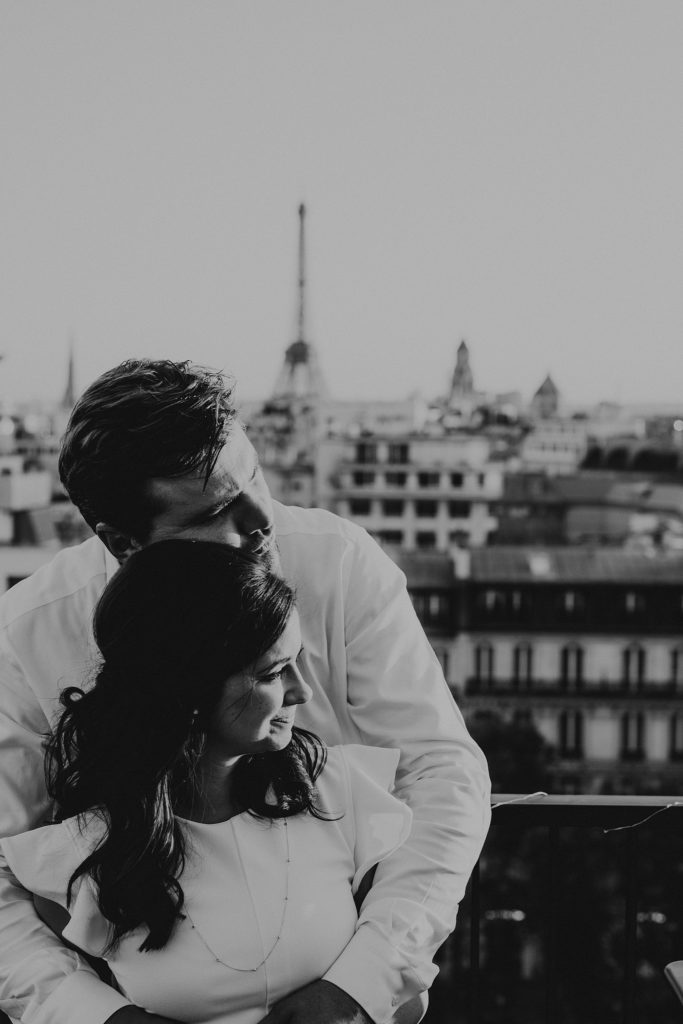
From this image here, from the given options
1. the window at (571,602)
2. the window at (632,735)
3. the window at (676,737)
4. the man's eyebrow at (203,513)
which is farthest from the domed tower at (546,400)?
the man's eyebrow at (203,513)

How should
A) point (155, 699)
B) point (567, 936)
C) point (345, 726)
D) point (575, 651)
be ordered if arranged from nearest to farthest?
point (155, 699) → point (345, 726) → point (567, 936) → point (575, 651)

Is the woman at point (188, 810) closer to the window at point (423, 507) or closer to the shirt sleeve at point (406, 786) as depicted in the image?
the shirt sleeve at point (406, 786)

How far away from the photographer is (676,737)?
20234mm

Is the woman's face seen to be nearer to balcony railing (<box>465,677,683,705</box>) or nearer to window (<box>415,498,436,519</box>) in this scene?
balcony railing (<box>465,677,683,705</box>)

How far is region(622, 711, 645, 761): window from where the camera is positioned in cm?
1964

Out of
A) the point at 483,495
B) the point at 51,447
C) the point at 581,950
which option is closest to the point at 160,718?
the point at 581,950

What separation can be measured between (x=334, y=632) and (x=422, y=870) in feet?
0.81

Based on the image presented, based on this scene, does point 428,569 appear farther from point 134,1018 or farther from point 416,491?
point 134,1018

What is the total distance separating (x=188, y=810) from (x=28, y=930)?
19 cm

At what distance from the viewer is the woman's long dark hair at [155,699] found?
102cm

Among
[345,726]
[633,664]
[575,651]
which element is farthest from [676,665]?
[345,726]

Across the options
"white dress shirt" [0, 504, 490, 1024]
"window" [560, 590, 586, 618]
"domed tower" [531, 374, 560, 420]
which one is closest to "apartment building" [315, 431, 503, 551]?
"window" [560, 590, 586, 618]

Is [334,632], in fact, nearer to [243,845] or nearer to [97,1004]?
[243,845]

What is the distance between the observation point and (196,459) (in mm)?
1134
